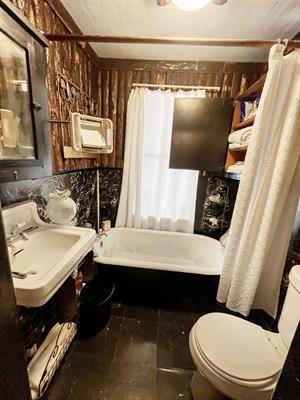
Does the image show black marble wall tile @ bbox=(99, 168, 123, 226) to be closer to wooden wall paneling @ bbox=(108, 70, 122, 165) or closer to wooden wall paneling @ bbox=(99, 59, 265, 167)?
wooden wall paneling @ bbox=(108, 70, 122, 165)

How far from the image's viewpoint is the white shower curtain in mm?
1310

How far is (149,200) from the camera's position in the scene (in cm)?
258

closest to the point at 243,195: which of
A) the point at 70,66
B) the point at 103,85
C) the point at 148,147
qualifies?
the point at 148,147

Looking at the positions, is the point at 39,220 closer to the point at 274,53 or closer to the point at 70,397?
the point at 70,397

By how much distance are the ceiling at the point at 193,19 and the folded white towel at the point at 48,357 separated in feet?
8.09

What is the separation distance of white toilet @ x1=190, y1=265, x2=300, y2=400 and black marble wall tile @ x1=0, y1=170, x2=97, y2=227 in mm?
1405

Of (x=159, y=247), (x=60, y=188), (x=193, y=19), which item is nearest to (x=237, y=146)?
Answer: (x=193, y=19)

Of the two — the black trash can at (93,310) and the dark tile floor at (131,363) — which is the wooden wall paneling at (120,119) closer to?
the black trash can at (93,310)

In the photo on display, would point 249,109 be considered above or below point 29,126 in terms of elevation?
above

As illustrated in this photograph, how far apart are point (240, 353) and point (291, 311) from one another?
39 cm

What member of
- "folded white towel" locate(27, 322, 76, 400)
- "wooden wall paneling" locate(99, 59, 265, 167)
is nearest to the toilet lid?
"folded white towel" locate(27, 322, 76, 400)

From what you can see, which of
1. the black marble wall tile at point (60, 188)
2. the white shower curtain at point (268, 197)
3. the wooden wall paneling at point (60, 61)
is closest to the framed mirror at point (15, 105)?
the black marble wall tile at point (60, 188)

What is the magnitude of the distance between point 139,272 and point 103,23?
2.25 m

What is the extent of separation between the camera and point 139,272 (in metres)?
1.76
